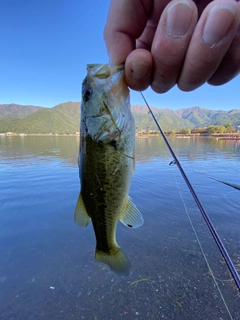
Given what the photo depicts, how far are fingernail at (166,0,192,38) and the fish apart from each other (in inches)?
19.8

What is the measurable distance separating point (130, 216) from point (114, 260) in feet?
1.47

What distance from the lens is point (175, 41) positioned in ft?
3.77

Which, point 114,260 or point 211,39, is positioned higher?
point 211,39

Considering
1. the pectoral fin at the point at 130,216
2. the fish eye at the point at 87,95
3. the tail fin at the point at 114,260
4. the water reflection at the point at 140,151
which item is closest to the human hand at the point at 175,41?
the fish eye at the point at 87,95

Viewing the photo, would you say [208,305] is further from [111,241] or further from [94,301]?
[111,241]

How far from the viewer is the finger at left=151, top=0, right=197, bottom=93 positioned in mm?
1047

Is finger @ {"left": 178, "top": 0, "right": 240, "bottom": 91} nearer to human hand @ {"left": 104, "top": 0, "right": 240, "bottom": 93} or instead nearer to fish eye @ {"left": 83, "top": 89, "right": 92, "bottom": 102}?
human hand @ {"left": 104, "top": 0, "right": 240, "bottom": 93}

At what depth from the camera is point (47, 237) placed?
652 centimetres

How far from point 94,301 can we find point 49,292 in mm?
1046

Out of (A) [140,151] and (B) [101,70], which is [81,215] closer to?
(B) [101,70]

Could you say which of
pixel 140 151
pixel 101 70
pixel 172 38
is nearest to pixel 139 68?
pixel 172 38

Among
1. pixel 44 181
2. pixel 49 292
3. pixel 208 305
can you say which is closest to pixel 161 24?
pixel 208 305

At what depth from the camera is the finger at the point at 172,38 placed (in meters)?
1.05

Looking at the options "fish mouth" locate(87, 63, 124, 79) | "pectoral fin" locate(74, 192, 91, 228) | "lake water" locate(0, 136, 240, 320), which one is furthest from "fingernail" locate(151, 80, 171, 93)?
"lake water" locate(0, 136, 240, 320)
